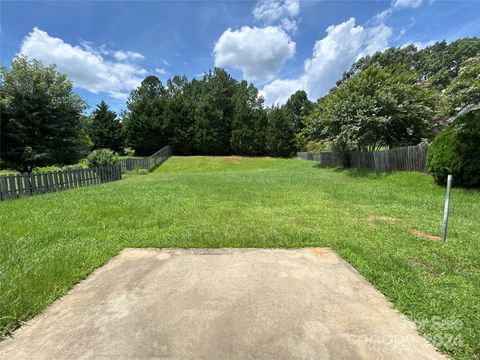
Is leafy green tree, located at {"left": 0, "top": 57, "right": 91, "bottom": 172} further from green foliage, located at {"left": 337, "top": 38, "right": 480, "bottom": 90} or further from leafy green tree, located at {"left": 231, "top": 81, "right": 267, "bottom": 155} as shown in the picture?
green foliage, located at {"left": 337, "top": 38, "right": 480, "bottom": 90}

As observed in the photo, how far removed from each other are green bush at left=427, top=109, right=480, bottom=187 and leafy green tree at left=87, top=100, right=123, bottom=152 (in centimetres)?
3823

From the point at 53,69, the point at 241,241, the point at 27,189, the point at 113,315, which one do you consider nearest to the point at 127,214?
the point at 241,241

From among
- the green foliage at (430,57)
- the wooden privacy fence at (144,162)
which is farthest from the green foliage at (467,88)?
the green foliage at (430,57)

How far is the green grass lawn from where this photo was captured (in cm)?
234

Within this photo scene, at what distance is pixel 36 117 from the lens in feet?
39.6

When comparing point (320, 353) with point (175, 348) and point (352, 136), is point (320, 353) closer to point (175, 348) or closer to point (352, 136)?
point (175, 348)

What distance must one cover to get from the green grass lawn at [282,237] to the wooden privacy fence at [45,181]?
7.39 feet

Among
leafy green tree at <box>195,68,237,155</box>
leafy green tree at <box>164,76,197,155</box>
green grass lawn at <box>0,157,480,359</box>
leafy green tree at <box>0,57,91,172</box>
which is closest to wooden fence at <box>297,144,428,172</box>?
green grass lawn at <box>0,157,480,359</box>

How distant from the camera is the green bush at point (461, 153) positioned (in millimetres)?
7672

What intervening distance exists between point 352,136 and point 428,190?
6372 millimetres

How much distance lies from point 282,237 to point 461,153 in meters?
7.39

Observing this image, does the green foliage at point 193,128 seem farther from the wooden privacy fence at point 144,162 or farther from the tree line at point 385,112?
the tree line at point 385,112

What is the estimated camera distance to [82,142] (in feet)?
47.0

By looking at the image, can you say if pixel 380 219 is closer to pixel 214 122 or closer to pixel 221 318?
pixel 221 318
